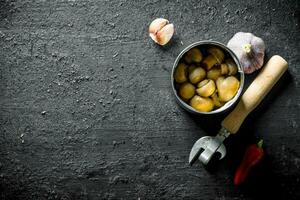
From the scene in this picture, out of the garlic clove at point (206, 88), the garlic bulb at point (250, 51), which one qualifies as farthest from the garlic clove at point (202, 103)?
the garlic bulb at point (250, 51)

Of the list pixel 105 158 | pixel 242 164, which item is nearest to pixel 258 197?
pixel 242 164

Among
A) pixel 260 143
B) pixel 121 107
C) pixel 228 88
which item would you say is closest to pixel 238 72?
pixel 228 88

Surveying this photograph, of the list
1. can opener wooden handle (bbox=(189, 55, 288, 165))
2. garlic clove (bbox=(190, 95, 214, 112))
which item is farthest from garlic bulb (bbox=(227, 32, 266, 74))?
garlic clove (bbox=(190, 95, 214, 112))

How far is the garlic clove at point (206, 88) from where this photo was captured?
1.17m

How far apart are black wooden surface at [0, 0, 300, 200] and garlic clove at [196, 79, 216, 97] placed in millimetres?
105

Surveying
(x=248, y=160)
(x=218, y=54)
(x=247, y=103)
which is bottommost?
(x=248, y=160)

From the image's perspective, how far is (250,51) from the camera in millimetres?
1206

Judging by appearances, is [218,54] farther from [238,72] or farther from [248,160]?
[248,160]

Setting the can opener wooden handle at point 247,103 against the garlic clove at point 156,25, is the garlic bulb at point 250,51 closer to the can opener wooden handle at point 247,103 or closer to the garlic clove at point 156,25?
the can opener wooden handle at point 247,103

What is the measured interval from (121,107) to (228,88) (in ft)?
0.98

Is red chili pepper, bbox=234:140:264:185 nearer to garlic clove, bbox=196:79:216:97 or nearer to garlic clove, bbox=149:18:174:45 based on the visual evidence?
garlic clove, bbox=196:79:216:97

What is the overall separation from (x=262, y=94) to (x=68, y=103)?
519 mm

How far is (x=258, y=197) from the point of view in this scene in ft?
4.15

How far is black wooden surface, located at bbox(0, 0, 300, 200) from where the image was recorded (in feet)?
4.14
